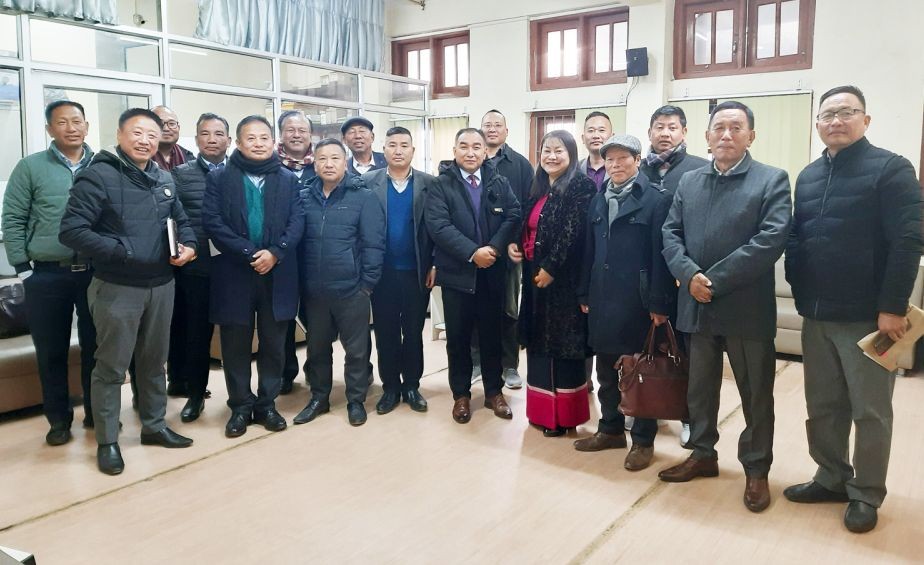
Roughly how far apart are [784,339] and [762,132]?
7.67 feet

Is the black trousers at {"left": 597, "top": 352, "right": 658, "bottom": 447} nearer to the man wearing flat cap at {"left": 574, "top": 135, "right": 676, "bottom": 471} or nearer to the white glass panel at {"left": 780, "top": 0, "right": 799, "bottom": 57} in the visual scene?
the man wearing flat cap at {"left": 574, "top": 135, "right": 676, "bottom": 471}

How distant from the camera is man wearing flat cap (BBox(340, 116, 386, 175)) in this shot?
4.27 m

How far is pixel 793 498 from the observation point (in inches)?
106

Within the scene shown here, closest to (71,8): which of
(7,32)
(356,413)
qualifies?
(7,32)

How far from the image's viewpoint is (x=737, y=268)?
2539 mm

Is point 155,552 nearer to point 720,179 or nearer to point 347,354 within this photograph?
point 347,354

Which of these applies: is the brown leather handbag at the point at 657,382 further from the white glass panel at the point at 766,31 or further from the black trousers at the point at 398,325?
the white glass panel at the point at 766,31

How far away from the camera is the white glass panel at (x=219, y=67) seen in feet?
20.6

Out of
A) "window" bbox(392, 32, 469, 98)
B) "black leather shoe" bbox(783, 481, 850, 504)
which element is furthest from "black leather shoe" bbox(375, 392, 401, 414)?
"window" bbox(392, 32, 469, 98)

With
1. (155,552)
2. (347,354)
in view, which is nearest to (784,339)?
(347,354)

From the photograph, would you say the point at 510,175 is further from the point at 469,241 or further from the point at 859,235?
the point at 859,235

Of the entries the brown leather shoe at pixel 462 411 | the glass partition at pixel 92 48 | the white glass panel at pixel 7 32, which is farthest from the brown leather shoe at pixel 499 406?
the white glass panel at pixel 7 32

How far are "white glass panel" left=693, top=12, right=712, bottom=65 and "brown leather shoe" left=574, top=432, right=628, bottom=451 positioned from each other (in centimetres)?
491

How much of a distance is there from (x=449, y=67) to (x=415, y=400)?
19.1 feet
